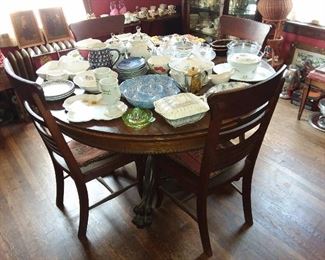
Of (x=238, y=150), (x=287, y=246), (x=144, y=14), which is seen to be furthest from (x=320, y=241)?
(x=144, y=14)

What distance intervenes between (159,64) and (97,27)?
0.89 m

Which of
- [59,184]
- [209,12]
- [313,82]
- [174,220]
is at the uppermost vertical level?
[209,12]

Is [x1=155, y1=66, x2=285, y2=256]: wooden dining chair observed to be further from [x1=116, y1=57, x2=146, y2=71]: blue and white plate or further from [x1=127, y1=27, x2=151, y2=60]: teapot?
[x1=127, y1=27, x2=151, y2=60]: teapot

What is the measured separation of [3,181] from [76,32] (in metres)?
1.17

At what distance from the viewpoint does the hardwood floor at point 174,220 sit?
150 cm

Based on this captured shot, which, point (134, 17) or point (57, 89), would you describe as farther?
point (134, 17)

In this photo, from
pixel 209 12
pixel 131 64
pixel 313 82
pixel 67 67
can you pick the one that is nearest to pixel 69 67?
pixel 67 67

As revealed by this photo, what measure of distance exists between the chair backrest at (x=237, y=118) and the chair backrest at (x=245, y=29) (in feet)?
2.60

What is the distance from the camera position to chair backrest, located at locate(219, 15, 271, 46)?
1.79m

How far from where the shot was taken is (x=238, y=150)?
127 cm

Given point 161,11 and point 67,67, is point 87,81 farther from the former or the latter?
point 161,11

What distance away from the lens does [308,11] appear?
2533mm

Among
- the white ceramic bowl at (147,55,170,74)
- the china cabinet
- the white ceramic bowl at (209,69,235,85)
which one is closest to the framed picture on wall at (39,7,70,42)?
the china cabinet

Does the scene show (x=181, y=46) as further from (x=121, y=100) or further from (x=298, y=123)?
(x=298, y=123)
